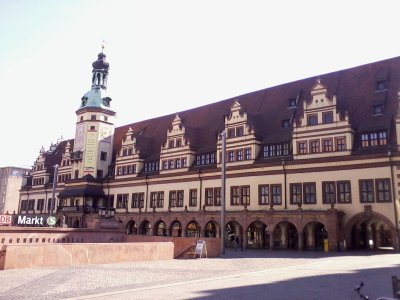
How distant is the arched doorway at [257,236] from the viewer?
42.5m

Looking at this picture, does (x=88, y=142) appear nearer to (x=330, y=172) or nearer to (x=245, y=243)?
(x=245, y=243)

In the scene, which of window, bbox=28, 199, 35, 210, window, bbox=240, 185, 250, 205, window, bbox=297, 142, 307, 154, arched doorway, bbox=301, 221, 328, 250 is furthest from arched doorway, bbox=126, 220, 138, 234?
window, bbox=28, 199, 35, 210

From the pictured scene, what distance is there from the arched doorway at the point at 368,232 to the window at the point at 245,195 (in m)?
11.0

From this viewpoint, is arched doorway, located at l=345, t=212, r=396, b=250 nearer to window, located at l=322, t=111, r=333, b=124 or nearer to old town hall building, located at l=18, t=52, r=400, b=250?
old town hall building, located at l=18, t=52, r=400, b=250

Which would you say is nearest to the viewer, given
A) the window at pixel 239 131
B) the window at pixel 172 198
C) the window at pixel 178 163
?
the window at pixel 239 131

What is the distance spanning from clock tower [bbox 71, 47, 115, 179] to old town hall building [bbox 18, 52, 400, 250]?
0.71 feet

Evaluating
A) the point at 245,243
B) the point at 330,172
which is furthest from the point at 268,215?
the point at 330,172

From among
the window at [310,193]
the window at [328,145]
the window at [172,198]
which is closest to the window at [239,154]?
the window at [310,193]

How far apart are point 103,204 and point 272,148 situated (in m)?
30.3

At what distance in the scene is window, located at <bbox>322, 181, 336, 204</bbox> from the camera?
37.6 metres

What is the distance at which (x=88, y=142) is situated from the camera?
6419cm

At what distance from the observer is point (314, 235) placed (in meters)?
38.9

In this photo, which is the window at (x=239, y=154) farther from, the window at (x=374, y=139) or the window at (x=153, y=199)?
the window at (x=153, y=199)

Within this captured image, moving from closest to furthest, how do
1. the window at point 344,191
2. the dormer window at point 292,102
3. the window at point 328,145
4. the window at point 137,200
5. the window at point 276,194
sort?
1. the window at point 344,191
2. the window at point 328,145
3. the window at point 276,194
4. the dormer window at point 292,102
5. the window at point 137,200
